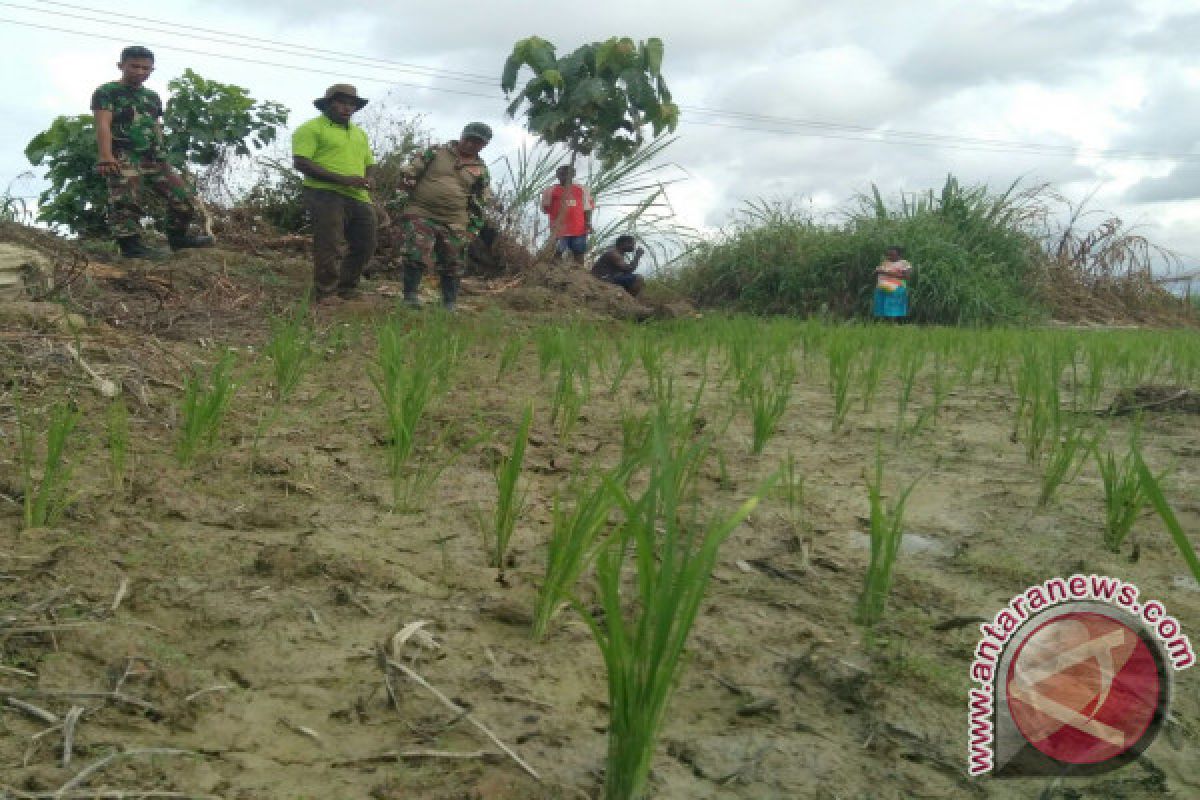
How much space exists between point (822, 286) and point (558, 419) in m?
8.57

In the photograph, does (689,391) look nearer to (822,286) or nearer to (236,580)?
(236,580)

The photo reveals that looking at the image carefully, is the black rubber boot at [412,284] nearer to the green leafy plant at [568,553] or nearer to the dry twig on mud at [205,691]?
the green leafy plant at [568,553]

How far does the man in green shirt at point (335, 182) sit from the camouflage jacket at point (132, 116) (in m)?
1.19

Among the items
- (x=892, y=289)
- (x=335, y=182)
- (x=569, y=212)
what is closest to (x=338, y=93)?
(x=335, y=182)

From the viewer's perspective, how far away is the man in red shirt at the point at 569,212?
881cm

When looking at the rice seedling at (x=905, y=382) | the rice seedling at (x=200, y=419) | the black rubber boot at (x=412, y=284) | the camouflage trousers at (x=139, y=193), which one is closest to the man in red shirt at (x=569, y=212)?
the black rubber boot at (x=412, y=284)

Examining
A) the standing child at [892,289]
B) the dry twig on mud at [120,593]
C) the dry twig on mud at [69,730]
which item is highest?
the standing child at [892,289]

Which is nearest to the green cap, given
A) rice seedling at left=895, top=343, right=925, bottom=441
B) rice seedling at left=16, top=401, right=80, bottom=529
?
rice seedling at left=895, top=343, right=925, bottom=441

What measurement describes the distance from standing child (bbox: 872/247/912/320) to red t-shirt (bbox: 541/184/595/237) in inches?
123

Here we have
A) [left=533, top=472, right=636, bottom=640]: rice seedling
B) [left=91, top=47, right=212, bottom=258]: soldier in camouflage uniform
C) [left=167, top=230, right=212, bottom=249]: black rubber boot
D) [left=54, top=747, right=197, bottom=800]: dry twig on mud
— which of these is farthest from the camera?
[left=167, top=230, right=212, bottom=249]: black rubber boot

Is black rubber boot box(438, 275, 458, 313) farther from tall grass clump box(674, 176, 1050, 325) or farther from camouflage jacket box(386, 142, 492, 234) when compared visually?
tall grass clump box(674, 176, 1050, 325)

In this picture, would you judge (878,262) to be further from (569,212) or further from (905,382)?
(905,382)

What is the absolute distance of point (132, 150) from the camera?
241 inches

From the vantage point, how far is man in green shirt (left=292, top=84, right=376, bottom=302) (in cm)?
559
